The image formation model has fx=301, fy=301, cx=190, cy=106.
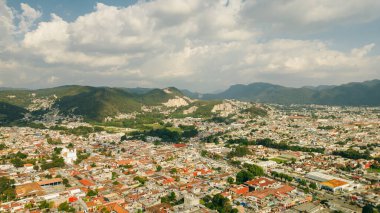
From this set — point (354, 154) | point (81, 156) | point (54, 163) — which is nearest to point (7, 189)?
point (54, 163)

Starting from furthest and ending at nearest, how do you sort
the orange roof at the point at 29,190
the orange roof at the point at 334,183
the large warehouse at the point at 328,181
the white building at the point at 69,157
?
the white building at the point at 69,157 < the orange roof at the point at 334,183 < the large warehouse at the point at 328,181 < the orange roof at the point at 29,190

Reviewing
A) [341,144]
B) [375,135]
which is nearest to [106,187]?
[341,144]

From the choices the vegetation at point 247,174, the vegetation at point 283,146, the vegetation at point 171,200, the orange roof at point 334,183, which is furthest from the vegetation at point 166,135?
the orange roof at point 334,183

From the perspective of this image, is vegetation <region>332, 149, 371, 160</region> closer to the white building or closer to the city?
the city

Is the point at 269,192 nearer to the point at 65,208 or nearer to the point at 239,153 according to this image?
the point at 65,208

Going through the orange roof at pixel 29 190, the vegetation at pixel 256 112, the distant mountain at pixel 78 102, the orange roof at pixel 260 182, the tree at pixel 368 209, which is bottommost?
the orange roof at pixel 29 190

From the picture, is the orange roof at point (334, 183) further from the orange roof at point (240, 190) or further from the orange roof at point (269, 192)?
the orange roof at point (240, 190)

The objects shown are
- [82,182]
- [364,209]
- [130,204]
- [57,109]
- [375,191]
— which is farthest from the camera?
[57,109]

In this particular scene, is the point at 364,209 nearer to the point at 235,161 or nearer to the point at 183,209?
the point at 183,209

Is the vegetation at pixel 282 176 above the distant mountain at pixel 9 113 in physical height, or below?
below

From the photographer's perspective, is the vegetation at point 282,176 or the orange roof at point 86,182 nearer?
the orange roof at point 86,182

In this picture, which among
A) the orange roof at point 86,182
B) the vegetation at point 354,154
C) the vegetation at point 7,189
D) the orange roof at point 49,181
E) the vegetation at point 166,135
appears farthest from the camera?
the vegetation at point 166,135
